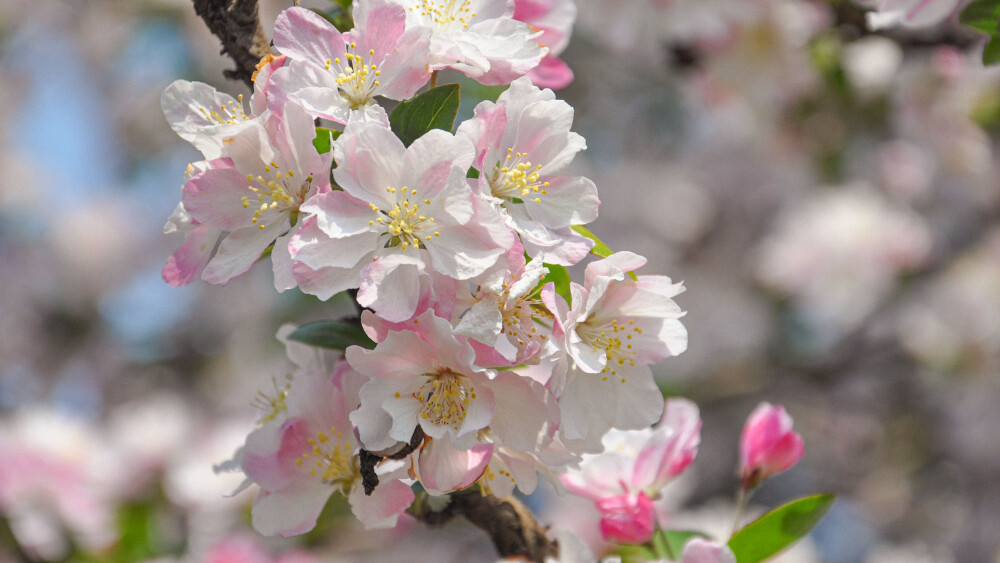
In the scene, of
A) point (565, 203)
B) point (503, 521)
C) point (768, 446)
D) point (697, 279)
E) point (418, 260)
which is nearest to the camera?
point (418, 260)

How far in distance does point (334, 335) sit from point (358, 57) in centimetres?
29

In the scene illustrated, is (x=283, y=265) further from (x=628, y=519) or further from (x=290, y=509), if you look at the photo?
(x=628, y=519)

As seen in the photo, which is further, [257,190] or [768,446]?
[768,446]

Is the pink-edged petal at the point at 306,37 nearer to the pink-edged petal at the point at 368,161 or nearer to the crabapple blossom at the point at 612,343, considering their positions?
the pink-edged petal at the point at 368,161

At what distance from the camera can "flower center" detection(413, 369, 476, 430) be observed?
2.57 feet

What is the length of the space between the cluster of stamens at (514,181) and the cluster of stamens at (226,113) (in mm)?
277

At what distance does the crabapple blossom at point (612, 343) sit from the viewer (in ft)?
2.59

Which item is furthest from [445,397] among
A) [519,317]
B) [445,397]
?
[519,317]

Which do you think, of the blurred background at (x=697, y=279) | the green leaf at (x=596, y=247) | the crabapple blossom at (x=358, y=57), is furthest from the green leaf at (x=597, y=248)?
the blurred background at (x=697, y=279)

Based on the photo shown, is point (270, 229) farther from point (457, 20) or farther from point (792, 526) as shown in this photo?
point (792, 526)

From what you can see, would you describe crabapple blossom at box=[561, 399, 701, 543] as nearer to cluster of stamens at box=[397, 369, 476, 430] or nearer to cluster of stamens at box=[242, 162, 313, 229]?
cluster of stamens at box=[397, 369, 476, 430]

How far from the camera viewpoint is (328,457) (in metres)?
0.90

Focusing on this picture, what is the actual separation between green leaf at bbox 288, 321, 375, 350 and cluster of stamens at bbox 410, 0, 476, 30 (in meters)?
0.33

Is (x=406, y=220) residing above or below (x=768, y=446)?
above
